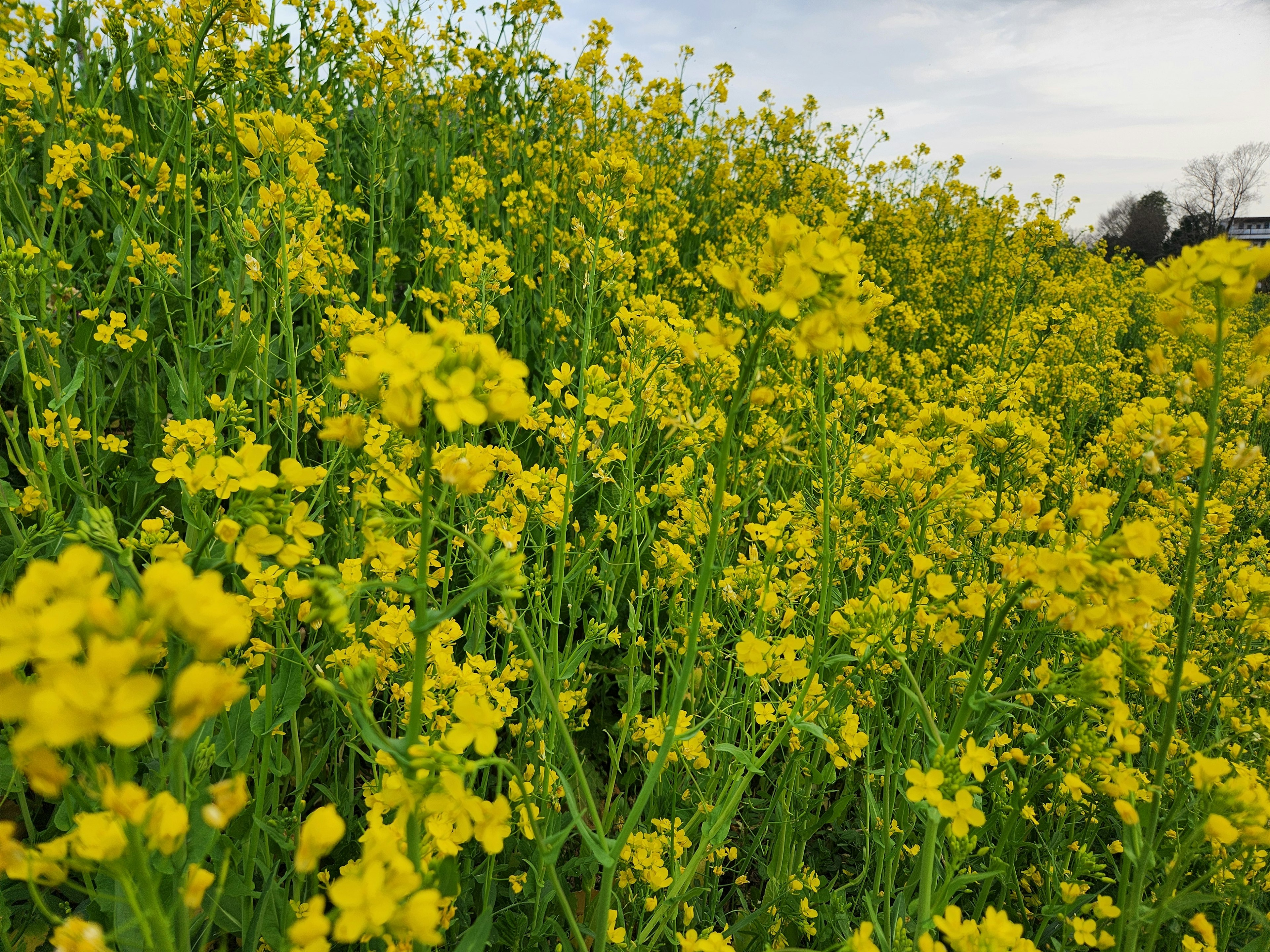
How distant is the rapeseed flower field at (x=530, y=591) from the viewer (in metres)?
0.93

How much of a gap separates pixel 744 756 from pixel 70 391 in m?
2.06

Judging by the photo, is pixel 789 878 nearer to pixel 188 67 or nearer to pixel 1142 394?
pixel 188 67

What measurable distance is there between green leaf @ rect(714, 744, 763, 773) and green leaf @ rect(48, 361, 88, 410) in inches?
78.6

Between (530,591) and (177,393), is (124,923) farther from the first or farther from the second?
(177,393)

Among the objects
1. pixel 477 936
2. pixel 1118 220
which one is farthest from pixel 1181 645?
pixel 1118 220

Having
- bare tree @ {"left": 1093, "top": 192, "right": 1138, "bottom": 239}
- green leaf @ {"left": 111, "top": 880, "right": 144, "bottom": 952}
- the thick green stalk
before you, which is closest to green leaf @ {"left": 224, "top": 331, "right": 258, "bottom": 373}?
green leaf @ {"left": 111, "top": 880, "right": 144, "bottom": 952}

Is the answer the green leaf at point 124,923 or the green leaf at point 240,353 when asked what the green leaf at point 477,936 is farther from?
the green leaf at point 240,353

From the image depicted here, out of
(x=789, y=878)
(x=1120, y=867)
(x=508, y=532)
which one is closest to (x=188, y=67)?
(x=508, y=532)

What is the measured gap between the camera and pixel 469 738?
93 cm

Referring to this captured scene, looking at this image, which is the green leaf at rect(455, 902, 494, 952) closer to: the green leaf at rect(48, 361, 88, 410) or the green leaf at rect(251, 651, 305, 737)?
the green leaf at rect(251, 651, 305, 737)

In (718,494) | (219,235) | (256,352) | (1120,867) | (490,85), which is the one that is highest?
(490,85)

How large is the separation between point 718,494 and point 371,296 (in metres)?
2.45

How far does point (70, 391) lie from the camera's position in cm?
205

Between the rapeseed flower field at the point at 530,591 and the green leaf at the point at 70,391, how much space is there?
1 centimetres
